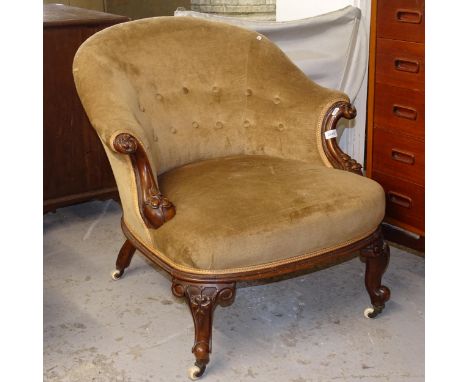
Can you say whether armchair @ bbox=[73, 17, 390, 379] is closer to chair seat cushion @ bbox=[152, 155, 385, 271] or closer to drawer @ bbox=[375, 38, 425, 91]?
chair seat cushion @ bbox=[152, 155, 385, 271]

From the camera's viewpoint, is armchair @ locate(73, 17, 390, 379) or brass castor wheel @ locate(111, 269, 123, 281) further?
brass castor wheel @ locate(111, 269, 123, 281)

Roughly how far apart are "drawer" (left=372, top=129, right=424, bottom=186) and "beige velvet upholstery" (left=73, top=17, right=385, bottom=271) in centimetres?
40

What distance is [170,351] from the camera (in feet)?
7.93

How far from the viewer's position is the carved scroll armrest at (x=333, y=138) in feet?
8.59

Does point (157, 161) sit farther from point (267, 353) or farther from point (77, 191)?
point (77, 191)

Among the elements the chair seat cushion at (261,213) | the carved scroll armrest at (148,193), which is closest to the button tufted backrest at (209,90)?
the chair seat cushion at (261,213)

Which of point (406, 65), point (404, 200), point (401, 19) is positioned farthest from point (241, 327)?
point (401, 19)

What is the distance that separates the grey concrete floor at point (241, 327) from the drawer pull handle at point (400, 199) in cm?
28

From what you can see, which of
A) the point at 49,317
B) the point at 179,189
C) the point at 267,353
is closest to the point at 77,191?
the point at 49,317

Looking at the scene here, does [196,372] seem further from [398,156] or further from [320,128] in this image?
[398,156]

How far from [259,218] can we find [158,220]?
317mm

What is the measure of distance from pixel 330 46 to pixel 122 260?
4.65ft

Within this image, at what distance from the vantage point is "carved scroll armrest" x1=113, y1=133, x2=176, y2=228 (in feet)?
7.28

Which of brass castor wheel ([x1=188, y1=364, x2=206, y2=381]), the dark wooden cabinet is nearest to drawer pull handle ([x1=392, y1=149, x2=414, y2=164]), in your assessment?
brass castor wheel ([x1=188, y1=364, x2=206, y2=381])
